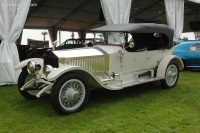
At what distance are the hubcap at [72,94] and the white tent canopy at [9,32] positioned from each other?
259cm

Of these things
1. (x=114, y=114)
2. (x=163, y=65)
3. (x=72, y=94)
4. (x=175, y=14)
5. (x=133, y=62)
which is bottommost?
(x=114, y=114)

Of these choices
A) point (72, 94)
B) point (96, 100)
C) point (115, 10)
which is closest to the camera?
point (72, 94)

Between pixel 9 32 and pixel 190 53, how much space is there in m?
6.11

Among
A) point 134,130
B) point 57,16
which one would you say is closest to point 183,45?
point 134,130

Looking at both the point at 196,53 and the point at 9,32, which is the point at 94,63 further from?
the point at 196,53

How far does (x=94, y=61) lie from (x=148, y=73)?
1553 millimetres

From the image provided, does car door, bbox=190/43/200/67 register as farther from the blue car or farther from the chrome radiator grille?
the chrome radiator grille

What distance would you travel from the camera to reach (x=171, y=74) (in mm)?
5695

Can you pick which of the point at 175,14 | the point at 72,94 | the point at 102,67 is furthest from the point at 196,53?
the point at 72,94

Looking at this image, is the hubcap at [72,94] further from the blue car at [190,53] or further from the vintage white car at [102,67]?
the blue car at [190,53]

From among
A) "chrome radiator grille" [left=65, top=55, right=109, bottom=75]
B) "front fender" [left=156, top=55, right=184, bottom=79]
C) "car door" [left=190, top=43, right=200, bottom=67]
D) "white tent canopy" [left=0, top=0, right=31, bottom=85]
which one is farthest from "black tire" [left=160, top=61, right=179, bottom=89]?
"white tent canopy" [left=0, top=0, right=31, bottom=85]

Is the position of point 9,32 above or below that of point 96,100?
above

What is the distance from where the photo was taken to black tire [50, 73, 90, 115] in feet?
11.9

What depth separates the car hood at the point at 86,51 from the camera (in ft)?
13.9
